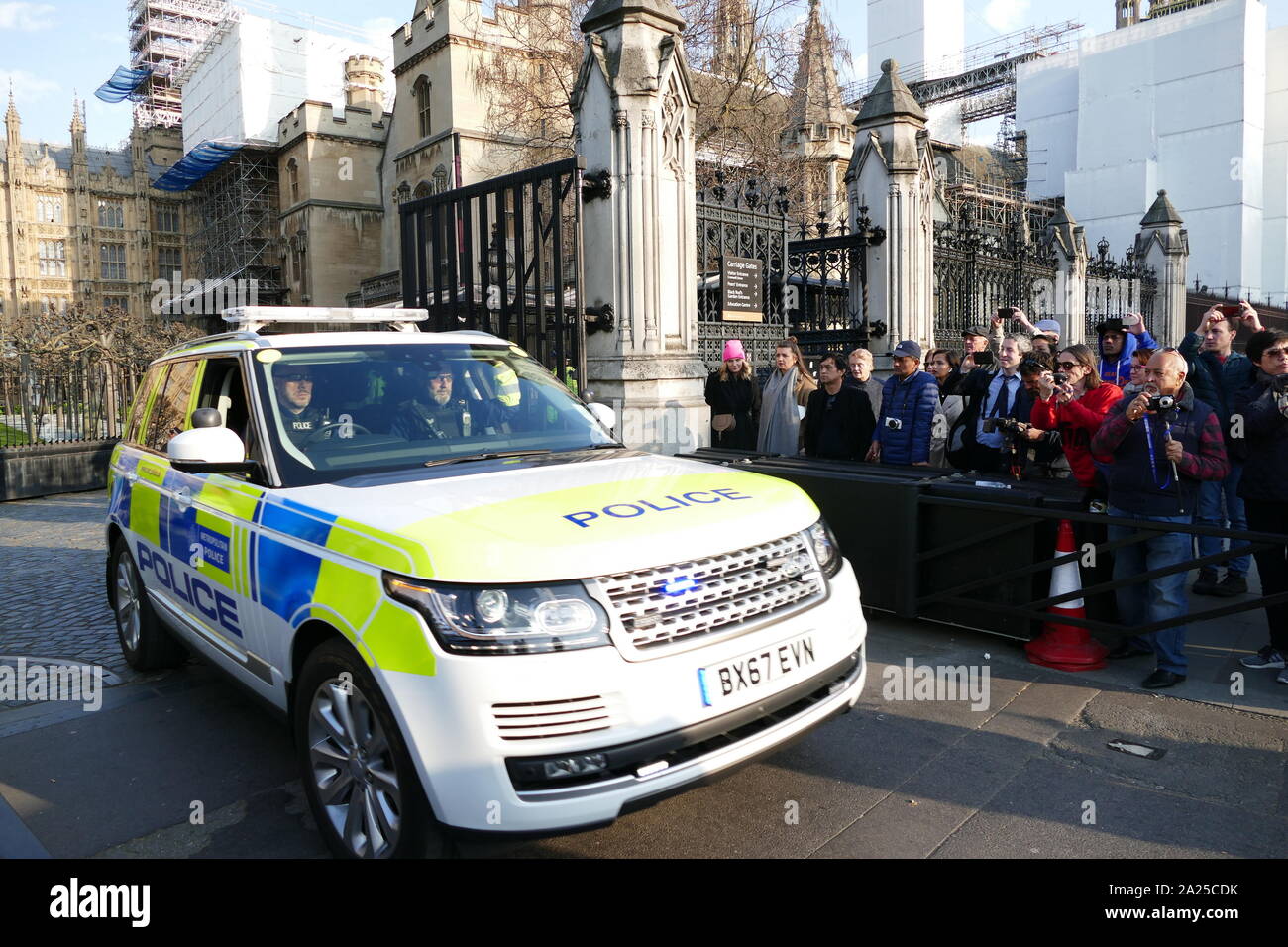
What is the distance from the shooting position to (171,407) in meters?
5.07

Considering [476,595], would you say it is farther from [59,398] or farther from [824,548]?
[59,398]

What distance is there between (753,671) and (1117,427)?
3.08 metres

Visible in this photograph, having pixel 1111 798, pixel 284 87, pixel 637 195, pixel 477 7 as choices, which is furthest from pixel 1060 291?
pixel 284 87

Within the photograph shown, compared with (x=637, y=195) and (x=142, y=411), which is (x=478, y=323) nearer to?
(x=637, y=195)

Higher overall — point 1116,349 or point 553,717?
point 1116,349

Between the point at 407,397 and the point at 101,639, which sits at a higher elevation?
the point at 407,397

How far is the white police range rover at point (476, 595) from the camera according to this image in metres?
2.75

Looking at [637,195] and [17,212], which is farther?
[17,212]

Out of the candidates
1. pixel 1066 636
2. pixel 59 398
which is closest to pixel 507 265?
pixel 1066 636

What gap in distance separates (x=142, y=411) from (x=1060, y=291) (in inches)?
627

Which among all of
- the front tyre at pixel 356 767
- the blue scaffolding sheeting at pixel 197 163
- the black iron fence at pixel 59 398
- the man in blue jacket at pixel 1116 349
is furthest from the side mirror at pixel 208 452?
the blue scaffolding sheeting at pixel 197 163

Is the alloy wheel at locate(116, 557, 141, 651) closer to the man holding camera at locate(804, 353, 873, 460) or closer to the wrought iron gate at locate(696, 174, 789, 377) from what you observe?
the man holding camera at locate(804, 353, 873, 460)

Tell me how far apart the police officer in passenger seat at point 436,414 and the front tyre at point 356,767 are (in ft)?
3.85
